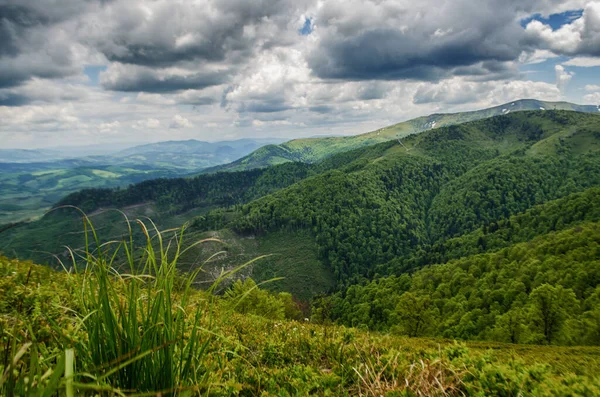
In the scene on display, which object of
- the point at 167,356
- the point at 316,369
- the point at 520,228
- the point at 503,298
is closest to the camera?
the point at 167,356

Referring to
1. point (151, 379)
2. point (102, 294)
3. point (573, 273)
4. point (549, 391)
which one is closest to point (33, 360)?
point (102, 294)

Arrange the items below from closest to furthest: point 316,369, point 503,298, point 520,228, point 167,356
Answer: point 167,356, point 316,369, point 503,298, point 520,228

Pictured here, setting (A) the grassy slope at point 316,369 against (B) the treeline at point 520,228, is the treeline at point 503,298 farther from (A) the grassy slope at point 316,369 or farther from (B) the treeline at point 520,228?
(B) the treeline at point 520,228

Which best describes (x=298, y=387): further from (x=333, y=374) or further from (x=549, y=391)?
(x=549, y=391)

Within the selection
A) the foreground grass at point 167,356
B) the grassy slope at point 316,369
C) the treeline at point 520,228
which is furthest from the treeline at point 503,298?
the treeline at point 520,228

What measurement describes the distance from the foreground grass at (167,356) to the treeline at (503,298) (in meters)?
34.6

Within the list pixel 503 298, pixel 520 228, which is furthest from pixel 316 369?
pixel 520 228

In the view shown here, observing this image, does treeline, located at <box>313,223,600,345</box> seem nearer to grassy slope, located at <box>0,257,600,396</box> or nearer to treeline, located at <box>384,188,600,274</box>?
grassy slope, located at <box>0,257,600,396</box>

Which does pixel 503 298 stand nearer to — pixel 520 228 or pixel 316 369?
pixel 520 228

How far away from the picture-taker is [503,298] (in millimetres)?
82750

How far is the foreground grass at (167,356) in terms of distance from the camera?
8.01ft

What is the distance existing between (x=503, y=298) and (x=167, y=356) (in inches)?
3882

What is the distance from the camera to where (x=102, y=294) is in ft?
8.29

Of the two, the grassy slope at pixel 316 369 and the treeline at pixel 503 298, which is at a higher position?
→ the grassy slope at pixel 316 369
